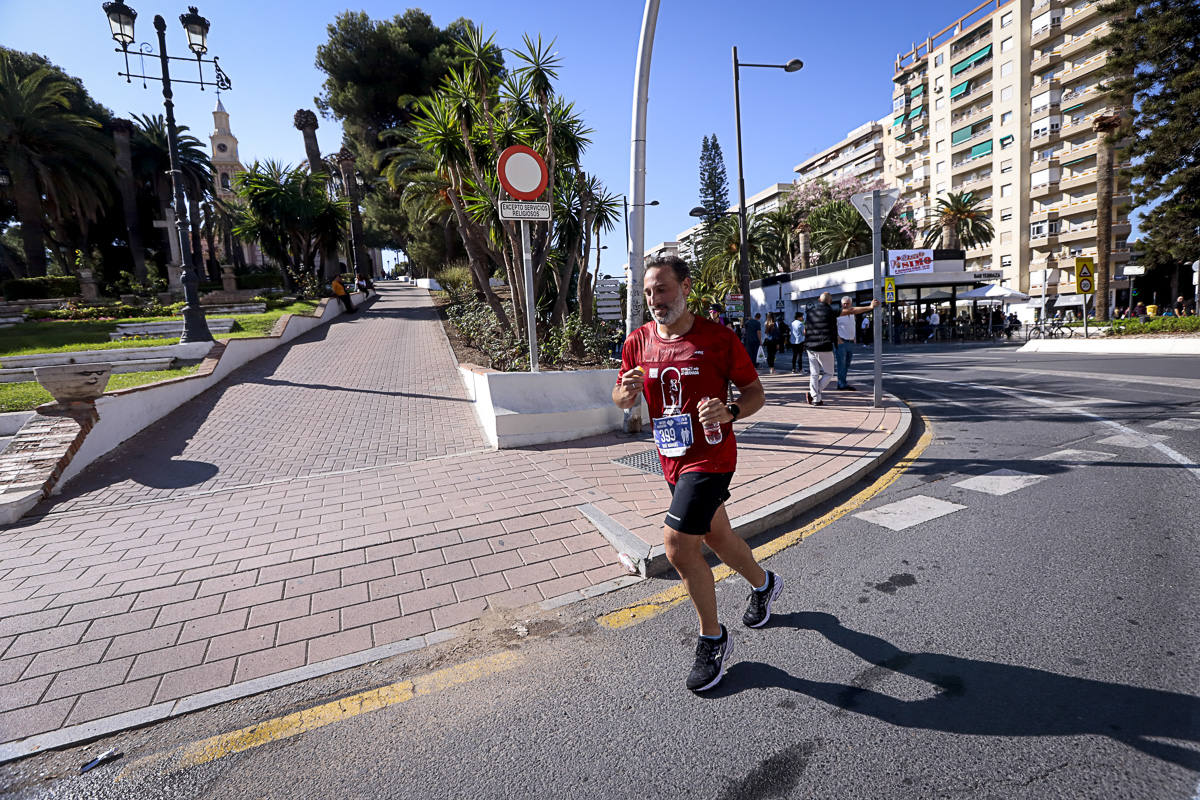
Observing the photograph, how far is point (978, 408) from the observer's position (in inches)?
344

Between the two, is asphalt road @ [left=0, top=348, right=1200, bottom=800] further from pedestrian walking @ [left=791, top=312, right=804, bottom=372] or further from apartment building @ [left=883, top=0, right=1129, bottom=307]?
apartment building @ [left=883, top=0, right=1129, bottom=307]

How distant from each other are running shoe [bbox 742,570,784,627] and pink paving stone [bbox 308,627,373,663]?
2.04 meters

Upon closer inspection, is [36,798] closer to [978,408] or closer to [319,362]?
[978,408]

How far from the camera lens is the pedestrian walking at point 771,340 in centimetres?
1538

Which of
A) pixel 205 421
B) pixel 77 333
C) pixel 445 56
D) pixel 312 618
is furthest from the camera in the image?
pixel 445 56

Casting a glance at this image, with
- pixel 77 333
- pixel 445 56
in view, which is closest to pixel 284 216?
pixel 445 56

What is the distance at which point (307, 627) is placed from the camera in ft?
10.3

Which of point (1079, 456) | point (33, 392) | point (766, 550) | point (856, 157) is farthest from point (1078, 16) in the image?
point (33, 392)

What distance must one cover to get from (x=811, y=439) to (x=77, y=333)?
21262 mm

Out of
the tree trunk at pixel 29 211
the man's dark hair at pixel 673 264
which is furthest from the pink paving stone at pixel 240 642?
the tree trunk at pixel 29 211

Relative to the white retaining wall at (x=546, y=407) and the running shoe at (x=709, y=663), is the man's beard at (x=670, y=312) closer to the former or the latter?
the running shoe at (x=709, y=663)

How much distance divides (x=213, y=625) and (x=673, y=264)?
3240mm

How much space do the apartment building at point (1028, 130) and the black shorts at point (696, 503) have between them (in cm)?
5096

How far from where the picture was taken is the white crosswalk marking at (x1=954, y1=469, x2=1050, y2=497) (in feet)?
15.9
